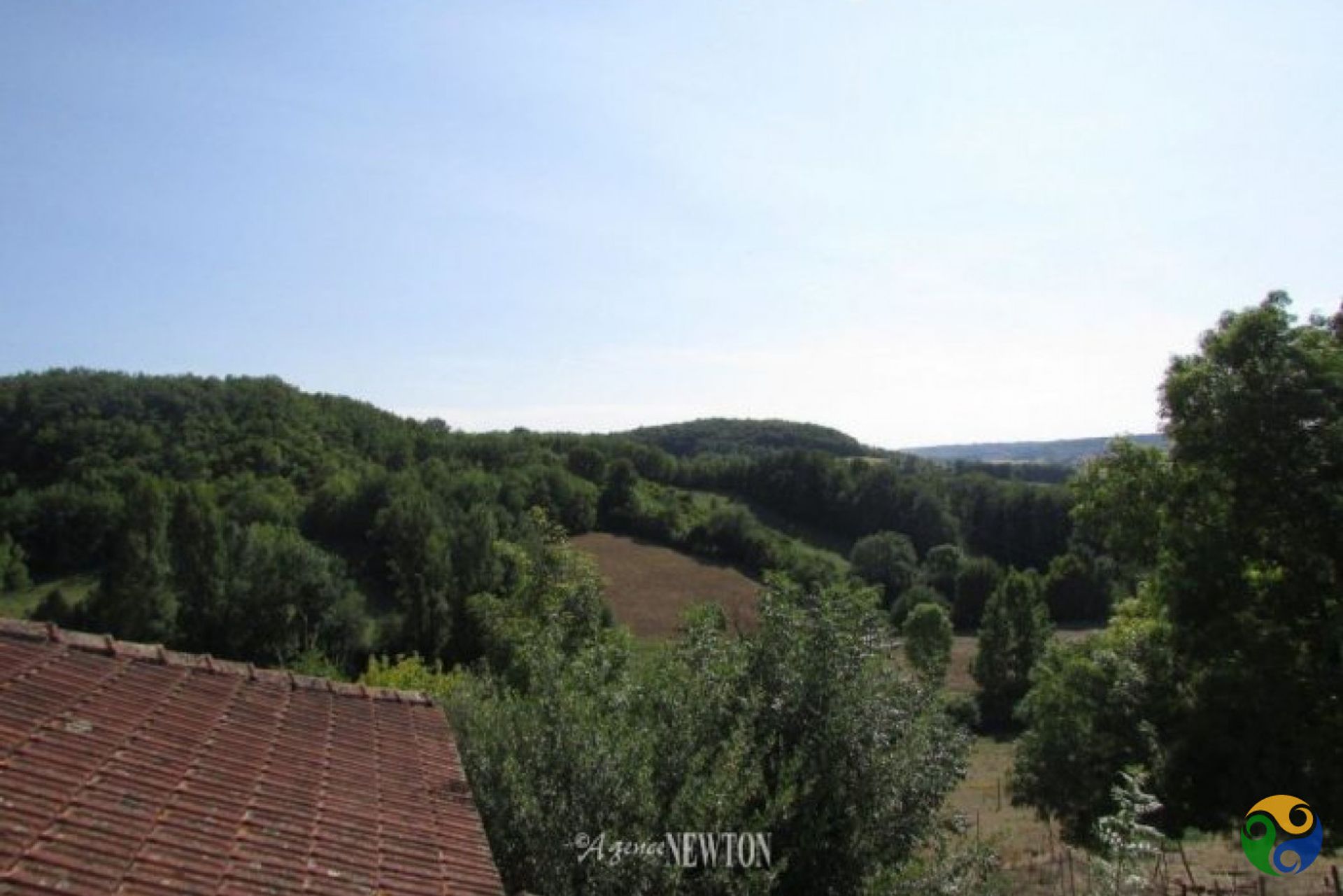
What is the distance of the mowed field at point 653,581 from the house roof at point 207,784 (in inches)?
1950

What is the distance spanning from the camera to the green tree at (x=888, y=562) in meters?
81.0

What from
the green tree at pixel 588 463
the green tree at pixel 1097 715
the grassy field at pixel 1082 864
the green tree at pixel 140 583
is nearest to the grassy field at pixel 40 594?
the green tree at pixel 140 583

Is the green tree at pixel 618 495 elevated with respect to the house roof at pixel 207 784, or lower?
lower

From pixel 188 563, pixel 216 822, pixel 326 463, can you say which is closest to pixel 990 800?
pixel 216 822

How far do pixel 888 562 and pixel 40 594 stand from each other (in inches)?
2643

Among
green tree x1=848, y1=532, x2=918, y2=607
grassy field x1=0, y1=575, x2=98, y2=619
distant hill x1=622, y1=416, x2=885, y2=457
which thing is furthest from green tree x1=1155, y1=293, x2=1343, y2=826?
distant hill x1=622, y1=416, x2=885, y2=457

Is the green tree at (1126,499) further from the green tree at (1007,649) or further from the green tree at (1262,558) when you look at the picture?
the green tree at (1007,649)

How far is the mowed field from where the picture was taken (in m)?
61.8

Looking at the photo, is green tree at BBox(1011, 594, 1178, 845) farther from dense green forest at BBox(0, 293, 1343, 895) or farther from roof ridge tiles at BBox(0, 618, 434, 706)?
roof ridge tiles at BBox(0, 618, 434, 706)

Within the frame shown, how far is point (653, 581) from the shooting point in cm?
7175

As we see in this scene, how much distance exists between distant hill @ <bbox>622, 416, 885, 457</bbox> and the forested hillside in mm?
43785

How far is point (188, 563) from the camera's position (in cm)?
4916

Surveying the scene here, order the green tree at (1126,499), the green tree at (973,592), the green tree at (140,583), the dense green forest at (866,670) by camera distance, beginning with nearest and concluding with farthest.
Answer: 1. the dense green forest at (866,670)
2. the green tree at (1126,499)
3. the green tree at (140,583)
4. the green tree at (973,592)

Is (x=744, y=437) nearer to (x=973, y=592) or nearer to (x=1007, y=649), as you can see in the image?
(x=973, y=592)
